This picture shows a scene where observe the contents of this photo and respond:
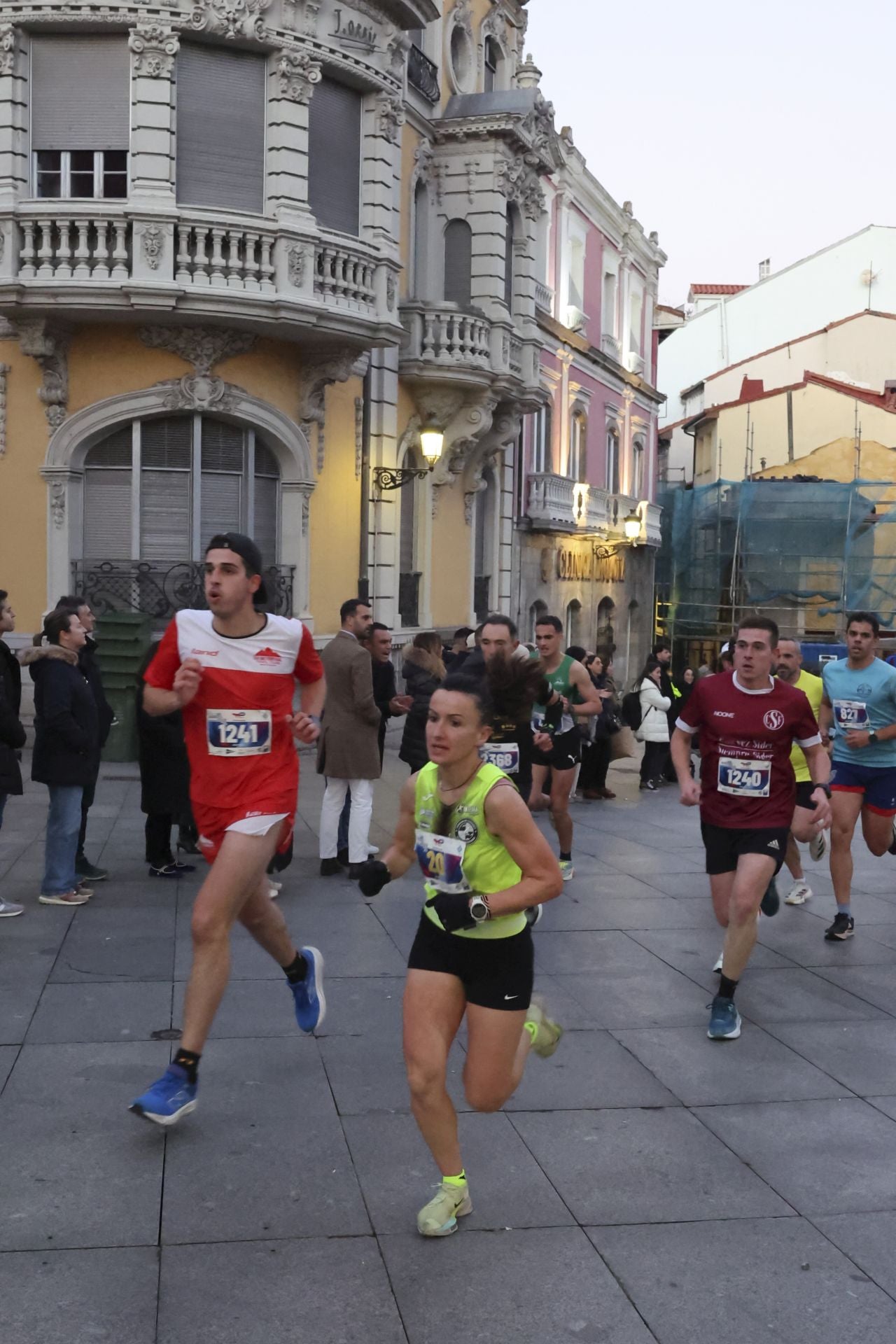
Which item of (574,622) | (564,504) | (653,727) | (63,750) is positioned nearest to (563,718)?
(63,750)

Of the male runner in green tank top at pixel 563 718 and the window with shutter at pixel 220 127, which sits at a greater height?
the window with shutter at pixel 220 127

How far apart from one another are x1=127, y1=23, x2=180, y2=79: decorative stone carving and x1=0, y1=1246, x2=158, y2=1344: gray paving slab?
46.9ft

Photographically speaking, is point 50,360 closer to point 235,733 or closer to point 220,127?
point 220,127

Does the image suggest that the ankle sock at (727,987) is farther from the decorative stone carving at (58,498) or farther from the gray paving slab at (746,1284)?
Answer: the decorative stone carving at (58,498)

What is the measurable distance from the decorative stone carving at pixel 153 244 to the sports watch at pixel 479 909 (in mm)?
12692

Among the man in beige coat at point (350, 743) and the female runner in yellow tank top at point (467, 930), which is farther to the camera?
the man in beige coat at point (350, 743)

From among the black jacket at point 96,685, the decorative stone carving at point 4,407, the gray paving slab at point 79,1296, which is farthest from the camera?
the decorative stone carving at point 4,407

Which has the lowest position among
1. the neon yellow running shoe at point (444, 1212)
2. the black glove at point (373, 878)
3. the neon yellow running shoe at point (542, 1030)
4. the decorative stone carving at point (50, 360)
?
the neon yellow running shoe at point (444, 1212)

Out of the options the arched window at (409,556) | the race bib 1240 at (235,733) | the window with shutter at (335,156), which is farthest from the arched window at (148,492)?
the race bib 1240 at (235,733)

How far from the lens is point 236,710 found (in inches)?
216

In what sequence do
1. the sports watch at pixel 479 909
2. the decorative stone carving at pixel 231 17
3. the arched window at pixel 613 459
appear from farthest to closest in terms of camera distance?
the arched window at pixel 613 459, the decorative stone carving at pixel 231 17, the sports watch at pixel 479 909

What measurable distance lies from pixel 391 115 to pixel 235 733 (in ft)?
47.1

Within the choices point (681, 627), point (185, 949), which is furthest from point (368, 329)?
point (681, 627)

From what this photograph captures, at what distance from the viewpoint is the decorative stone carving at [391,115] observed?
17672mm
